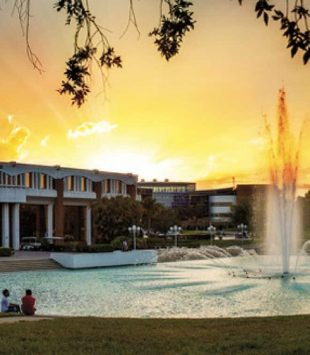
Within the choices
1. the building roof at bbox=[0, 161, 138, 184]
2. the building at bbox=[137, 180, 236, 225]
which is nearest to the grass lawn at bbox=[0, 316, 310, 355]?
the building roof at bbox=[0, 161, 138, 184]

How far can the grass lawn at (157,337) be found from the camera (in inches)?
357

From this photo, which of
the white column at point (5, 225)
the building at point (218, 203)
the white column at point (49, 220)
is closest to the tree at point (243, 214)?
the white column at point (49, 220)

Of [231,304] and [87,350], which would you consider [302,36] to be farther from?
[231,304]

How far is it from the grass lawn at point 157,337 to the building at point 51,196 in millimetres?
46383

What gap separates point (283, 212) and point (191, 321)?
895 inches

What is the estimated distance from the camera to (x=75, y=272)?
39.5 meters

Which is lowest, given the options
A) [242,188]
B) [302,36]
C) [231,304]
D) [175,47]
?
[231,304]

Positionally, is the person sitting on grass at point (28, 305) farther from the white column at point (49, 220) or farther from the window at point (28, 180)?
the white column at point (49, 220)

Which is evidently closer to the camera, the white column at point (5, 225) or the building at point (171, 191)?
the white column at point (5, 225)

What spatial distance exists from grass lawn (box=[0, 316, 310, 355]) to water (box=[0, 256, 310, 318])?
731 cm

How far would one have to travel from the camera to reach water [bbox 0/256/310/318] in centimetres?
2095

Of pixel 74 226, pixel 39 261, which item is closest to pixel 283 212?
pixel 39 261

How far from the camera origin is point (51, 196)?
6412cm

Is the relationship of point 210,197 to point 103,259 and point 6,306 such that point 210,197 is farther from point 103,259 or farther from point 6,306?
point 6,306
